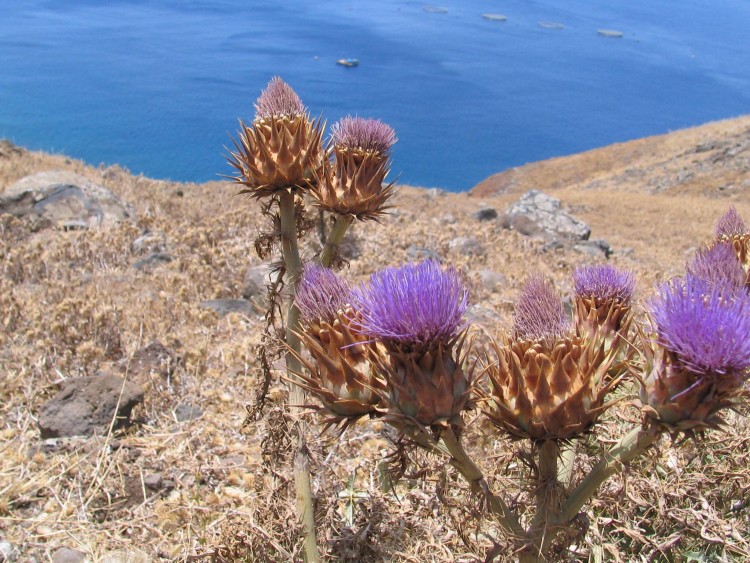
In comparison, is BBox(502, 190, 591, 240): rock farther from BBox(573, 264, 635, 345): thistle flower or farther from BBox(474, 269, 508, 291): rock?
BBox(573, 264, 635, 345): thistle flower

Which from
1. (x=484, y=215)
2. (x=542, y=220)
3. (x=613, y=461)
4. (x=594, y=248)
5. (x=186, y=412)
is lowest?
(x=484, y=215)

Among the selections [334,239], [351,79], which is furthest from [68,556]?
[351,79]

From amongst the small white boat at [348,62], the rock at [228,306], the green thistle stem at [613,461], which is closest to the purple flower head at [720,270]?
the green thistle stem at [613,461]

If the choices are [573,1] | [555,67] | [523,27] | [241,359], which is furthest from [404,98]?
[573,1]

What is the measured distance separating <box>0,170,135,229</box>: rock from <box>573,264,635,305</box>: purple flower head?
393 inches

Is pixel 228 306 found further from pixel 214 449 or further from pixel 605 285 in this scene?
pixel 605 285

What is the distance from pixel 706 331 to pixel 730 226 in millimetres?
2249

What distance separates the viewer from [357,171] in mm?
3389

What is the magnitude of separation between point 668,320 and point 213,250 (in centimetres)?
778

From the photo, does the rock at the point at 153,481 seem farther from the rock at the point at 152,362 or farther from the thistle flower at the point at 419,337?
the thistle flower at the point at 419,337

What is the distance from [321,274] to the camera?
106 inches

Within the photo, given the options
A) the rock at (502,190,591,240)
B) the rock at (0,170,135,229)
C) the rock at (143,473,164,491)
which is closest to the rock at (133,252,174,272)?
the rock at (0,170,135,229)

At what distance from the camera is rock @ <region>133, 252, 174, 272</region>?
30.2ft

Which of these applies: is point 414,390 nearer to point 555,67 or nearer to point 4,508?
point 4,508
